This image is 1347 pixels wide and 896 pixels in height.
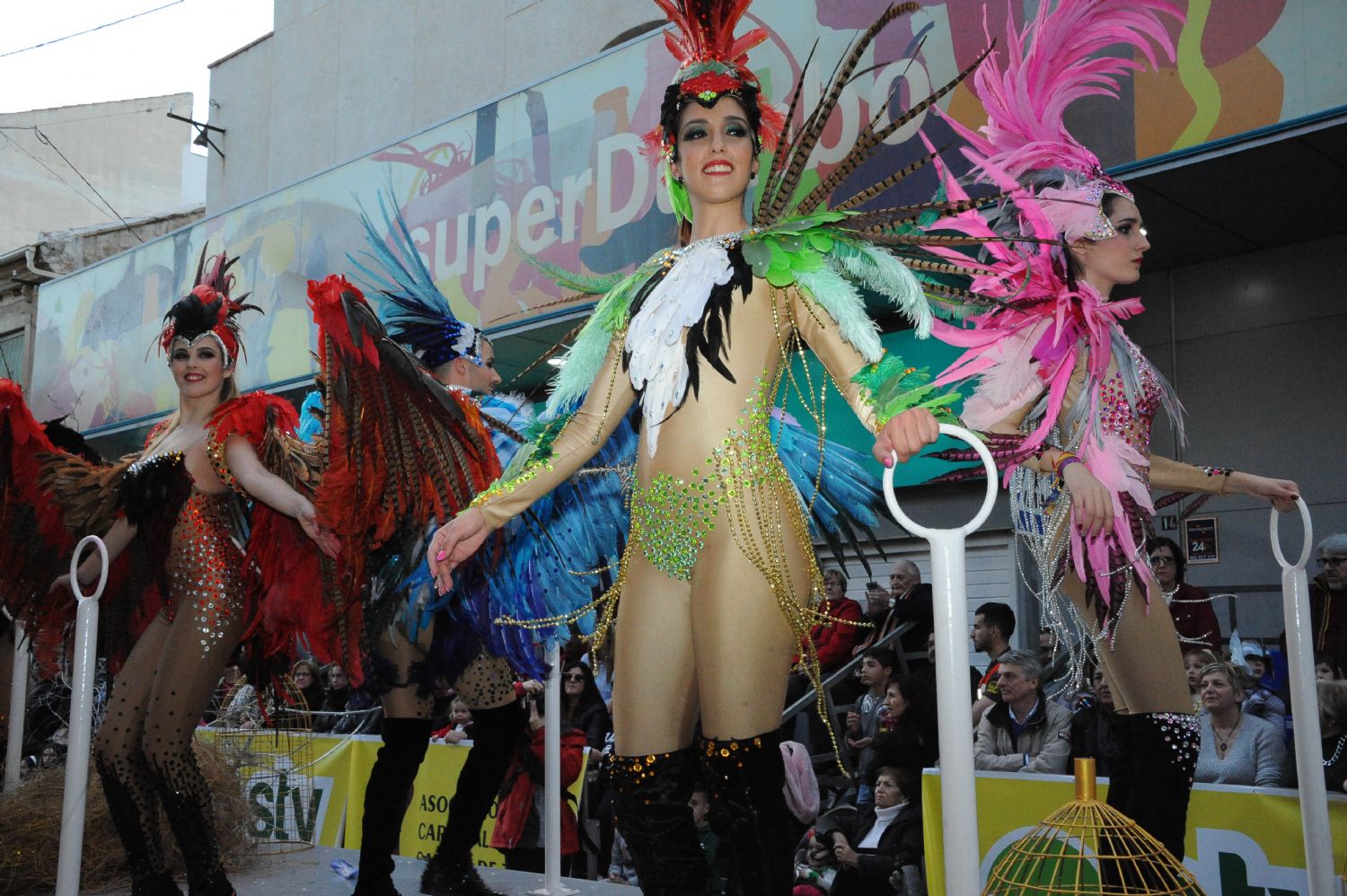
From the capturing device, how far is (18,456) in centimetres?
400

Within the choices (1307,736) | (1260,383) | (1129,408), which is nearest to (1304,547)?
(1307,736)

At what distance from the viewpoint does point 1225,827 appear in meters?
3.36

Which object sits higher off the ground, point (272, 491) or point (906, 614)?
point (272, 491)

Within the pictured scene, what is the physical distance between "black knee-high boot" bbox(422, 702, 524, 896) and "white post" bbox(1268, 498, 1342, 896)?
2108 mm

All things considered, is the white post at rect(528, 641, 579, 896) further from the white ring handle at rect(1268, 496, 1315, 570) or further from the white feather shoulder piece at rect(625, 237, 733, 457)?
the white ring handle at rect(1268, 496, 1315, 570)

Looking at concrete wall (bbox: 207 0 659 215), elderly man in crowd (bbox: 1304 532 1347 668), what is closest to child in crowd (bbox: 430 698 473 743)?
elderly man in crowd (bbox: 1304 532 1347 668)

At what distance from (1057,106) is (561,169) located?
5325 millimetres

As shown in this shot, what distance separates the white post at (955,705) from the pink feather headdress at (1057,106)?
5.15ft

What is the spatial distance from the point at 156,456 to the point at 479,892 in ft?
5.27

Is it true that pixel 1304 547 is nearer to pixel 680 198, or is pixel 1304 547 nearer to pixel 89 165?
pixel 680 198

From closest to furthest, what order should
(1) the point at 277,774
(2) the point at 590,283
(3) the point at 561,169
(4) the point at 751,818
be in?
(4) the point at 751,818, (2) the point at 590,283, (1) the point at 277,774, (3) the point at 561,169

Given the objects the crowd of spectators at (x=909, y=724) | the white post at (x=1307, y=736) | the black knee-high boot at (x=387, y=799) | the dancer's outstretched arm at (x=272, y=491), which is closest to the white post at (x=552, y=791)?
the crowd of spectators at (x=909, y=724)

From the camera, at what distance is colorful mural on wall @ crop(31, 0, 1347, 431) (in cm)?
530

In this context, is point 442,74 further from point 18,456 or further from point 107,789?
point 107,789
